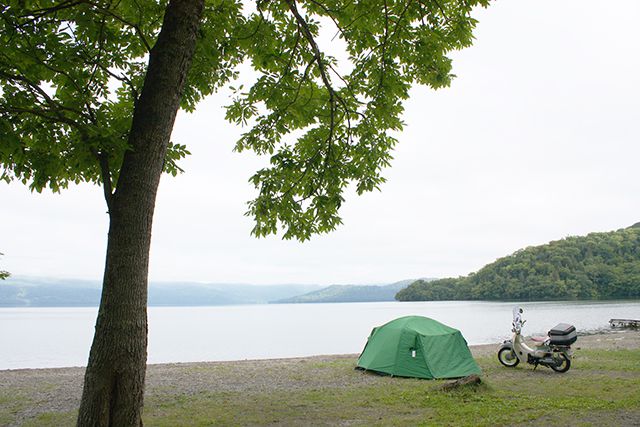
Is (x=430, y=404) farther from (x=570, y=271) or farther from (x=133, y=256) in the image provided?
(x=570, y=271)

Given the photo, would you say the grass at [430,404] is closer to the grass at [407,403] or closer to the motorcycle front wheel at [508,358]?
the grass at [407,403]

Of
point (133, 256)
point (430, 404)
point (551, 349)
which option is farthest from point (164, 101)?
point (551, 349)

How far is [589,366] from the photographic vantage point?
544 inches

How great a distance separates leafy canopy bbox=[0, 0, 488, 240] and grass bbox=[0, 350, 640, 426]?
12.4 feet

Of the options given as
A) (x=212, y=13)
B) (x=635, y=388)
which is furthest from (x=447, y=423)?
(x=212, y=13)

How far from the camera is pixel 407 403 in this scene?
31.2 feet

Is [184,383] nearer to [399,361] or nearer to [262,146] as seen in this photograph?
[399,361]

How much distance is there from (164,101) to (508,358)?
12985mm

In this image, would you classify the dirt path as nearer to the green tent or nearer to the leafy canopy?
the green tent

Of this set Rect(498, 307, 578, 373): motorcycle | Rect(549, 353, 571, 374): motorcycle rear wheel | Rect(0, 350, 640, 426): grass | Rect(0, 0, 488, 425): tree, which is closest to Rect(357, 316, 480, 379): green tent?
Rect(0, 350, 640, 426): grass

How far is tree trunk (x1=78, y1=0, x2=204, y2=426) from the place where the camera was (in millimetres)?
4234

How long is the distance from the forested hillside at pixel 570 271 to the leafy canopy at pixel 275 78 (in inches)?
4139

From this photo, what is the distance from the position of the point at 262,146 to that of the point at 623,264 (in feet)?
369

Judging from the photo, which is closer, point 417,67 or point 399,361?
point 417,67
